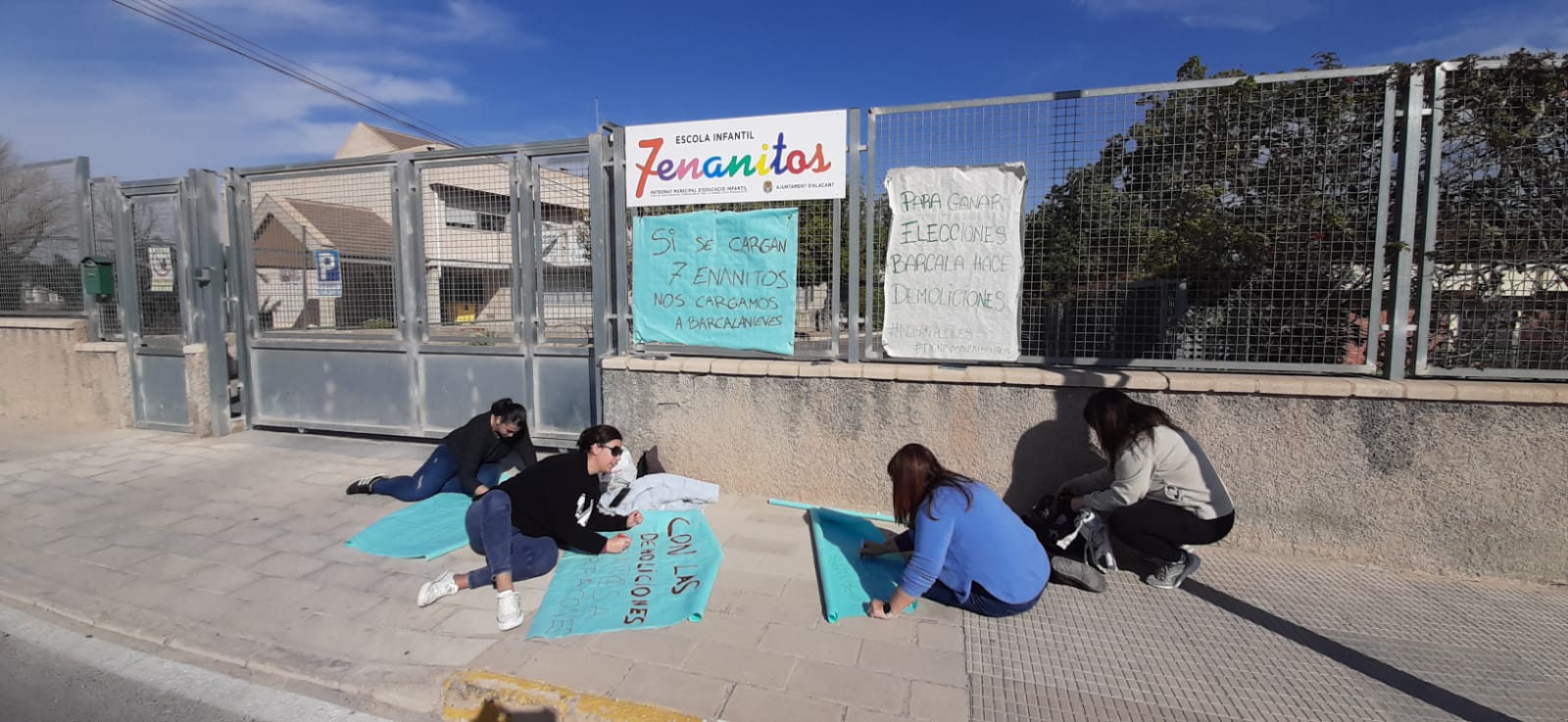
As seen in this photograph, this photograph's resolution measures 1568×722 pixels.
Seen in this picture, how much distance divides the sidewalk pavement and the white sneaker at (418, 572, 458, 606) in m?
0.08

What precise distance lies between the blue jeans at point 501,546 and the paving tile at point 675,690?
3.52 ft

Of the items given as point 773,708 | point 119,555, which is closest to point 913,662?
point 773,708

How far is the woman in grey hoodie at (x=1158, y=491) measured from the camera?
3.84 metres

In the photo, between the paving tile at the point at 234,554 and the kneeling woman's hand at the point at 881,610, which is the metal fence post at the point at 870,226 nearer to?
the kneeling woman's hand at the point at 881,610

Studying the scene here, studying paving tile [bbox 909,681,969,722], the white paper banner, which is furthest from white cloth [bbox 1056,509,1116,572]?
the white paper banner

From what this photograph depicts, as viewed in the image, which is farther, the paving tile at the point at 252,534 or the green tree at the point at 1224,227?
the paving tile at the point at 252,534

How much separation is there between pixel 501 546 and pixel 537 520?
0.91 ft

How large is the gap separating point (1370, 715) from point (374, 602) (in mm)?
4706

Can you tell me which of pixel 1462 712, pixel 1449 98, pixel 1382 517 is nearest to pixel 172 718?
pixel 1462 712

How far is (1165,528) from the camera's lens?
3.86 metres

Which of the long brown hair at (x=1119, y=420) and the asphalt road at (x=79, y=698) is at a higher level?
the long brown hair at (x=1119, y=420)

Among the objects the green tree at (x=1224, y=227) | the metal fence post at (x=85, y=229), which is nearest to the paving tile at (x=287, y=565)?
the green tree at (x=1224, y=227)

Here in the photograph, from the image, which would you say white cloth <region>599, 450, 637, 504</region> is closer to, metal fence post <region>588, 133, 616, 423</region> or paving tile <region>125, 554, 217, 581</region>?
metal fence post <region>588, 133, 616, 423</region>

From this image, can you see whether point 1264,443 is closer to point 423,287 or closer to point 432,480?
point 432,480
